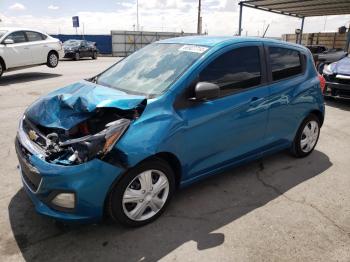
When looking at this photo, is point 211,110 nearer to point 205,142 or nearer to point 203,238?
point 205,142

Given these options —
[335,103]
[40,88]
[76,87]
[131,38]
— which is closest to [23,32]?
[40,88]

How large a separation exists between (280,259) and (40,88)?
907 cm

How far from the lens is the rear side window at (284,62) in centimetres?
421

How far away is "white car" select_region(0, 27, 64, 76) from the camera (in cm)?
1133

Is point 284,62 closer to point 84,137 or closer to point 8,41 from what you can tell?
point 84,137

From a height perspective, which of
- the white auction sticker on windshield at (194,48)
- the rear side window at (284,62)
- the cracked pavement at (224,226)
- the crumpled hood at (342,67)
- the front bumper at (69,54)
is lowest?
the front bumper at (69,54)

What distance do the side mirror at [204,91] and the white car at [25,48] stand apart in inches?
→ 395

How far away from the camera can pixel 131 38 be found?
3180 centimetres

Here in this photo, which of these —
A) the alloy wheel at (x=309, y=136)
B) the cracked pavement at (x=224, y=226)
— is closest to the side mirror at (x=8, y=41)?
the cracked pavement at (x=224, y=226)

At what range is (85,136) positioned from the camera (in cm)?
284

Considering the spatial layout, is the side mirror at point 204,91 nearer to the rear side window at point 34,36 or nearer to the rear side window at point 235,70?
the rear side window at point 235,70

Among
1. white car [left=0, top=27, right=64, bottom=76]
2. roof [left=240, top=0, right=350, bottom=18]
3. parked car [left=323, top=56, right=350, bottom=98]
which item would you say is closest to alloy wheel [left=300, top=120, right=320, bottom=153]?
parked car [left=323, top=56, right=350, bottom=98]

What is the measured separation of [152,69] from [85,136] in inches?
49.6

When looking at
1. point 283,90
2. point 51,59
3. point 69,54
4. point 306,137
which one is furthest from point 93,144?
point 69,54
